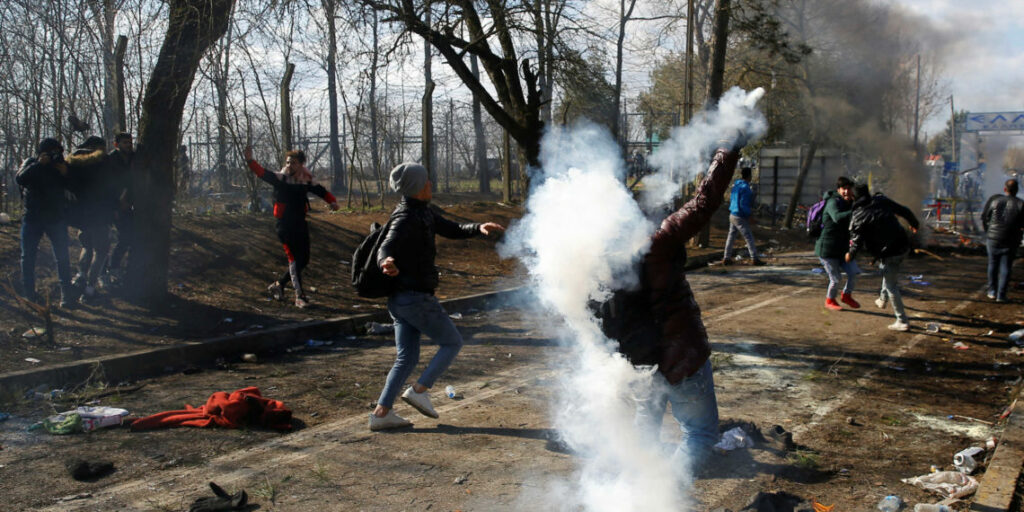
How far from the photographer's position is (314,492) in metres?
4.05

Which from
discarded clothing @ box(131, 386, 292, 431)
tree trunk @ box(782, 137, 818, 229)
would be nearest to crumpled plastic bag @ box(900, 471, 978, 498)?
discarded clothing @ box(131, 386, 292, 431)

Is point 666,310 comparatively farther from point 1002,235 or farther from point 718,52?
point 718,52

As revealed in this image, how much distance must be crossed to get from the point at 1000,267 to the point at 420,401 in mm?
9627

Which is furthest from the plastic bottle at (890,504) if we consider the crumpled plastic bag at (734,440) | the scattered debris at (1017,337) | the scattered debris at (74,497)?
the scattered debris at (1017,337)

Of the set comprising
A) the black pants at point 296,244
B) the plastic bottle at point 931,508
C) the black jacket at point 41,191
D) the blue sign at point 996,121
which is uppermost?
the blue sign at point 996,121

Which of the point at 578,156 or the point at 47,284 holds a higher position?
the point at 578,156

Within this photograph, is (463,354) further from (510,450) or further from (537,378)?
(510,450)

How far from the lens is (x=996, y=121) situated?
3959cm

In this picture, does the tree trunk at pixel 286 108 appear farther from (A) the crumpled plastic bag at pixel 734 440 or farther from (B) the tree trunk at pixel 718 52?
(A) the crumpled plastic bag at pixel 734 440

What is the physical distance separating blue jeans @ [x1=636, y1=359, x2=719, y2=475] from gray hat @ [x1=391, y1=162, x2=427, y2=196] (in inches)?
88.2

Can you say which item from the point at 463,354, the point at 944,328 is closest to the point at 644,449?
the point at 463,354

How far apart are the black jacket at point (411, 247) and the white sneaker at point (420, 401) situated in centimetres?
75

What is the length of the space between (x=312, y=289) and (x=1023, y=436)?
341 inches

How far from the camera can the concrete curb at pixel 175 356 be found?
20.5 feet
